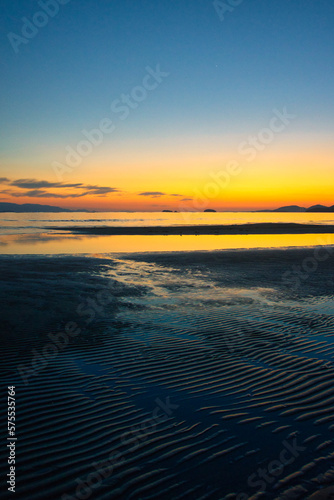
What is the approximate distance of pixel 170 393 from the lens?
6406 millimetres

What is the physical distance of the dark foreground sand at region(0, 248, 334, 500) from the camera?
13.9ft

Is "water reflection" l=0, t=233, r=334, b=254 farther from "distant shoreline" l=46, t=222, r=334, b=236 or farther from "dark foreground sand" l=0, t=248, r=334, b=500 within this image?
"dark foreground sand" l=0, t=248, r=334, b=500

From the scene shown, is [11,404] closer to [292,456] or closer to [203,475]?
[203,475]

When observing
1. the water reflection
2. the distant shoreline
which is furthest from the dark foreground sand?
the distant shoreline

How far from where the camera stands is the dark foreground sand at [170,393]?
13.9 ft

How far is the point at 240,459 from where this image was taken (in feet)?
15.0

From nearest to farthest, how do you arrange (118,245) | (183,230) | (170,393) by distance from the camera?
(170,393), (118,245), (183,230)

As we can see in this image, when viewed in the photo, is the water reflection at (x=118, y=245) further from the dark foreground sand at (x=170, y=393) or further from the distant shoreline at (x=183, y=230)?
the dark foreground sand at (x=170, y=393)

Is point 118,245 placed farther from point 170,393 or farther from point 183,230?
point 170,393

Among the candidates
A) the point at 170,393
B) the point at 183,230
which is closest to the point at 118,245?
the point at 183,230

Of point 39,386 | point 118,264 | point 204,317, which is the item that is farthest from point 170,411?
point 118,264

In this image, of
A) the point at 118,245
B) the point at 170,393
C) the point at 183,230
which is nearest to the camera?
the point at 170,393

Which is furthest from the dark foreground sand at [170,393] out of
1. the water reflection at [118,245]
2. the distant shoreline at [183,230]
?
the distant shoreline at [183,230]

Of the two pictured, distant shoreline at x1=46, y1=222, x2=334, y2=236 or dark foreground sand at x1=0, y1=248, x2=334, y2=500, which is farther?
distant shoreline at x1=46, y1=222, x2=334, y2=236
